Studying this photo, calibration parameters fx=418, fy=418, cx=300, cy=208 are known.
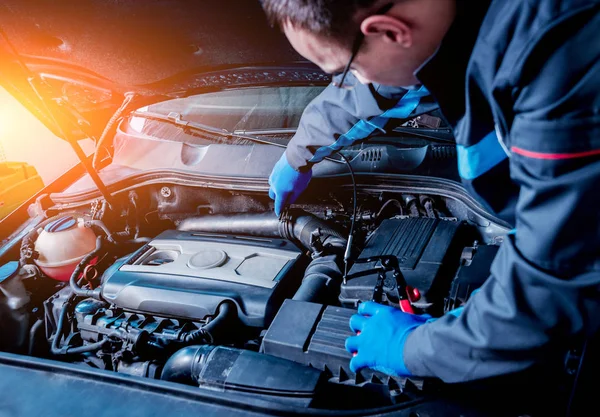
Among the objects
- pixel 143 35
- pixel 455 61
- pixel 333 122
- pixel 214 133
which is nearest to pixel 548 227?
pixel 455 61

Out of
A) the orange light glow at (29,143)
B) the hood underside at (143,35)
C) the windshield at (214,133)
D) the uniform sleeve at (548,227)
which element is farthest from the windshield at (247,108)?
the orange light glow at (29,143)

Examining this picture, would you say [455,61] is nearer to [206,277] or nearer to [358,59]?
[358,59]

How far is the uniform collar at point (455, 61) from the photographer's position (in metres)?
0.70

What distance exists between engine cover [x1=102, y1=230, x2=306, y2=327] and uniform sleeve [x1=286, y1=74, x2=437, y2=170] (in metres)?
0.36

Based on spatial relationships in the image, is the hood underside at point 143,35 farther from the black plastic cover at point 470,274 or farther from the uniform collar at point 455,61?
the black plastic cover at point 470,274

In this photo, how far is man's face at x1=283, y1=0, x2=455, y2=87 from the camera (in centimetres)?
67

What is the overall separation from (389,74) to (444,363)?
0.56 meters

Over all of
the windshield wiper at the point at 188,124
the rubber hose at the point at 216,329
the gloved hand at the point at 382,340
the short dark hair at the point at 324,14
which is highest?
the short dark hair at the point at 324,14

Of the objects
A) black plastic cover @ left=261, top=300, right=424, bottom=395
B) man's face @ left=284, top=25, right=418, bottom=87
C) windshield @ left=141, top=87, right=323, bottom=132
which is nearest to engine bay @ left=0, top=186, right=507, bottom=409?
black plastic cover @ left=261, top=300, right=424, bottom=395

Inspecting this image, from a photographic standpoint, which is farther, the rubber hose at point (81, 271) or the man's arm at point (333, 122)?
the rubber hose at point (81, 271)

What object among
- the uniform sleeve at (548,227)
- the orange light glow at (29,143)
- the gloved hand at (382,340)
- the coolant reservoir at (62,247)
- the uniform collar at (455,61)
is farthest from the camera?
the orange light glow at (29,143)

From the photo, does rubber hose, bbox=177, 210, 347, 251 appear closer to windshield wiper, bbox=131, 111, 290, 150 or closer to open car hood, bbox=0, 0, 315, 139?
windshield wiper, bbox=131, 111, 290, 150

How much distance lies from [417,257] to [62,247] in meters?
1.39

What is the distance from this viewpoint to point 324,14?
680 mm
